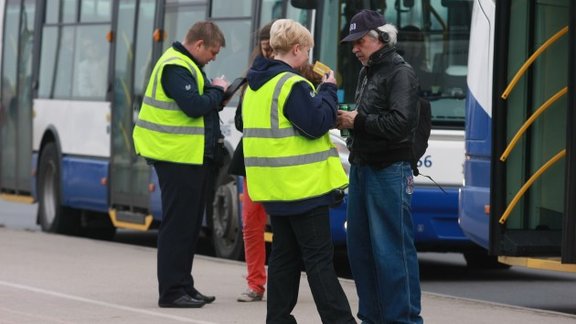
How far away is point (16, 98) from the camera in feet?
63.1

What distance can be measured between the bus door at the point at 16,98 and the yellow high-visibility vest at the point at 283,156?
1040cm

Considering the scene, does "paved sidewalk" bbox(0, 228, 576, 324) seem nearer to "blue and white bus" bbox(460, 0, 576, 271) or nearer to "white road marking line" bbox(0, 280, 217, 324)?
"white road marking line" bbox(0, 280, 217, 324)

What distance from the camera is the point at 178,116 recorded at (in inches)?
407

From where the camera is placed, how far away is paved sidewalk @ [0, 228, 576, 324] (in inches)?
389

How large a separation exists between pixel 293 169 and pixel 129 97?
8.30 m

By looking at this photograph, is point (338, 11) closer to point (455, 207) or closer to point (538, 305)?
point (455, 207)

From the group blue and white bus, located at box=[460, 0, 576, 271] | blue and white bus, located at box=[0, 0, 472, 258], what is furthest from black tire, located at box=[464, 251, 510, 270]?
Answer: blue and white bus, located at box=[460, 0, 576, 271]

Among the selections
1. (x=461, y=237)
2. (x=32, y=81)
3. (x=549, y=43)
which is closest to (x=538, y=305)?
(x=461, y=237)

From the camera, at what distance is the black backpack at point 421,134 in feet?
28.1

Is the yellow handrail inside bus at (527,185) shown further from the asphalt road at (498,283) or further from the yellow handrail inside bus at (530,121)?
the asphalt road at (498,283)

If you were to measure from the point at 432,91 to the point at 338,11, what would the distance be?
99cm

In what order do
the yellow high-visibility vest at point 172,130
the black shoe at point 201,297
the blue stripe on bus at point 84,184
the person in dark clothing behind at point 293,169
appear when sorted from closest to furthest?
the person in dark clothing behind at point 293,169 < the yellow high-visibility vest at point 172,130 < the black shoe at point 201,297 < the blue stripe on bus at point 84,184

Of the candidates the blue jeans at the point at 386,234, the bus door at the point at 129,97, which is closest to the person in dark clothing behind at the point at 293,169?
the blue jeans at the point at 386,234

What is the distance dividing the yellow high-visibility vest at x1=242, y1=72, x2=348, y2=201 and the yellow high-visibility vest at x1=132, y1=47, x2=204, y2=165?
5.95 feet
